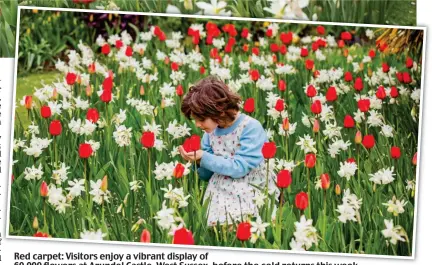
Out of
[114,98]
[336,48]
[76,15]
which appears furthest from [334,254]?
[76,15]

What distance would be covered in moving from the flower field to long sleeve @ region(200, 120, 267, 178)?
0.08 m

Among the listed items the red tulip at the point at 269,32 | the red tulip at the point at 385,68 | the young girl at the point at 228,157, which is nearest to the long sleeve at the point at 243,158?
the young girl at the point at 228,157

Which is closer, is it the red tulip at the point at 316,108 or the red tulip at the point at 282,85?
the red tulip at the point at 316,108

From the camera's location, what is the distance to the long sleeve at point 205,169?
9.91 ft

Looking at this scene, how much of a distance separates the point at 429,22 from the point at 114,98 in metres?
1.45

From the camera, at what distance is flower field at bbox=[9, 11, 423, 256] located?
111 inches

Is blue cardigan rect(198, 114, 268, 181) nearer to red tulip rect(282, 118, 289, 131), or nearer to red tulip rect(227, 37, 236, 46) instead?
red tulip rect(282, 118, 289, 131)

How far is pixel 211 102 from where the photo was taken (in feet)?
9.61

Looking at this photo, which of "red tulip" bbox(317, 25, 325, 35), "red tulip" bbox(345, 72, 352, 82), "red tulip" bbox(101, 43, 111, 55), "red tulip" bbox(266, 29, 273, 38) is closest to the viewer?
"red tulip" bbox(345, 72, 352, 82)

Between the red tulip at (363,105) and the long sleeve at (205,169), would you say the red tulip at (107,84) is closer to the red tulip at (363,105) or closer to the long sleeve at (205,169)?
the long sleeve at (205,169)

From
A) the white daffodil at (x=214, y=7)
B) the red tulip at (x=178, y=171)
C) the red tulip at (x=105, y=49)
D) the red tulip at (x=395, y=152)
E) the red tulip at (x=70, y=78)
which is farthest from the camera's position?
the red tulip at (x=105, y=49)

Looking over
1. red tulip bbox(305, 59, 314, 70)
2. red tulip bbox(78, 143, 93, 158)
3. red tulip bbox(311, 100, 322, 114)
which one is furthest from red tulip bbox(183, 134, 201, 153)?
red tulip bbox(305, 59, 314, 70)

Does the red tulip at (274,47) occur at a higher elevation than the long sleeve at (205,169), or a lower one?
higher

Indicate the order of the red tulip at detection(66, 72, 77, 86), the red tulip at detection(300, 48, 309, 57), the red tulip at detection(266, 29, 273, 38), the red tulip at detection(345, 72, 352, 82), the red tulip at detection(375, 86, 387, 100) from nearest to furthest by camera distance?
the red tulip at detection(375, 86, 387, 100) < the red tulip at detection(66, 72, 77, 86) < the red tulip at detection(345, 72, 352, 82) < the red tulip at detection(300, 48, 309, 57) < the red tulip at detection(266, 29, 273, 38)
